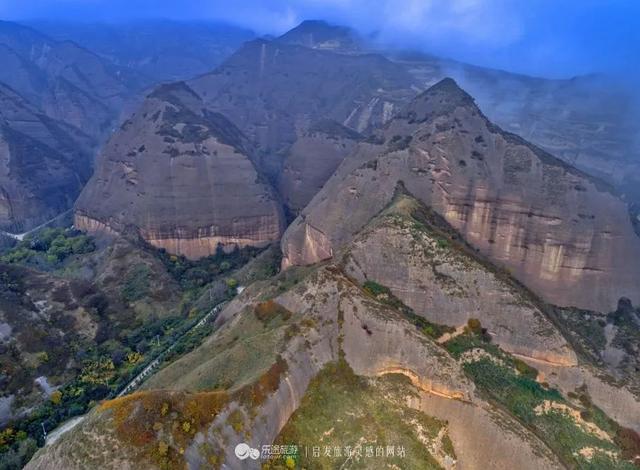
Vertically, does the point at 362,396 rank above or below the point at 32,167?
below

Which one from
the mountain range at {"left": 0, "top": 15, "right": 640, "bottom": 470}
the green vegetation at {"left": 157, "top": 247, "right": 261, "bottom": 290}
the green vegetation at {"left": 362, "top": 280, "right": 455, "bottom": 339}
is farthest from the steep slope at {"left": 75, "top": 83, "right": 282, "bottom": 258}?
the green vegetation at {"left": 362, "top": 280, "right": 455, "bottom": 339}

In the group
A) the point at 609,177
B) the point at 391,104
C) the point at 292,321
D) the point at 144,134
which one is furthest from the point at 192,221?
the point at 609,177

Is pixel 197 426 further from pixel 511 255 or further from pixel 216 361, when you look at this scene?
pixel 511 255

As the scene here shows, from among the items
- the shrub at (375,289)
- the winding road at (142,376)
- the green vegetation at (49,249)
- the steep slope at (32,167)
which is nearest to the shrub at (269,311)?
the shrub at (375,289)

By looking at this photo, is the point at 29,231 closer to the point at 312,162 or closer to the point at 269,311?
the point at 312,162

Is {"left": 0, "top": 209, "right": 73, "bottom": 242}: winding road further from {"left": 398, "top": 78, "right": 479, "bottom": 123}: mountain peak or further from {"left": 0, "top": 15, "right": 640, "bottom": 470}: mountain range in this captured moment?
{"left": 398, "top": 78, "right": 479, "bottom": 123}: mountain peak

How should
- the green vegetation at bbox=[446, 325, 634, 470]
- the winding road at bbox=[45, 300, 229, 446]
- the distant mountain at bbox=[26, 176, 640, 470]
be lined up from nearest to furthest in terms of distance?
1. the distant mountain at bbox=[26, 176, 640, 470]
2. the green vegetation at bbox=[446, 325, 634, 470]
3. the winding road at bbox=[45, 300, 229, 446]

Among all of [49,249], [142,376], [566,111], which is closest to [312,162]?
[49,249]

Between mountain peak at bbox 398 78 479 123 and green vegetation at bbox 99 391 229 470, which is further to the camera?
mountain peak at bbox 398 78 479 123
